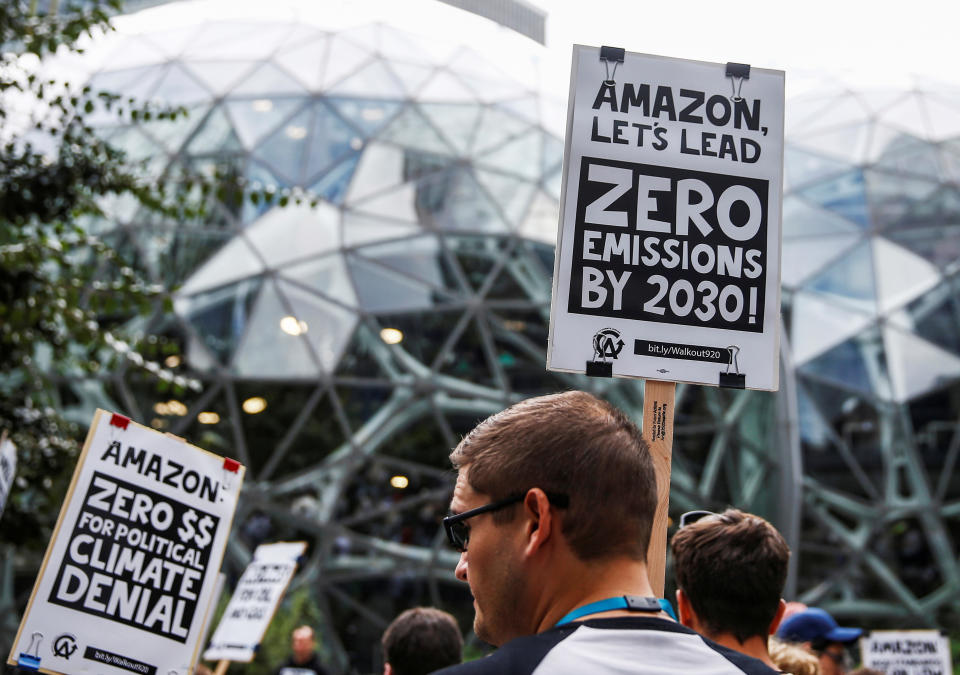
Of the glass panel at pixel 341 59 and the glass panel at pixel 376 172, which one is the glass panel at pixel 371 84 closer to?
the glass panel at pixel 341 59

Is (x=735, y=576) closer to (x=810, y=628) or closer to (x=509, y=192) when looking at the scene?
(x=810, y=628)

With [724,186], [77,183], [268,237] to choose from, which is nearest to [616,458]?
[724,186]

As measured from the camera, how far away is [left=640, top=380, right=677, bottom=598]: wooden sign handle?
284cm

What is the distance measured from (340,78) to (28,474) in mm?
9416

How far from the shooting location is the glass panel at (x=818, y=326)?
54.7 feet

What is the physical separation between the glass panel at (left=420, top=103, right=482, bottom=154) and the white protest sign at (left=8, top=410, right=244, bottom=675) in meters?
11.8

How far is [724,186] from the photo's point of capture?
3316 mm

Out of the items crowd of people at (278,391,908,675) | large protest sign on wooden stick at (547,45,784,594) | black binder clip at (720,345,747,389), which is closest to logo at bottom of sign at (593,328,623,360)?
large protest sign on wooden stick at (547,45,784,594)

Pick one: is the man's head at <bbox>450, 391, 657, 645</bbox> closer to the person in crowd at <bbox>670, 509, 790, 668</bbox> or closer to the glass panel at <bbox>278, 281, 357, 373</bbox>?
the person in crowd at <bbox>670, 509, 790, 668</bbox>

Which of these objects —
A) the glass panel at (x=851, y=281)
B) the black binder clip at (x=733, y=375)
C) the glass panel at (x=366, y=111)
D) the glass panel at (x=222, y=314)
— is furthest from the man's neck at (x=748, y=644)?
the glass panel at (x=851, y=281)

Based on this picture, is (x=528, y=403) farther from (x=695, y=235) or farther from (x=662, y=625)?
(x=695, y=235)

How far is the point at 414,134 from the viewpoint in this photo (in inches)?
627

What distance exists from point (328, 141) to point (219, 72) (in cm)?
284

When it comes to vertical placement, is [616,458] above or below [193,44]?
below
